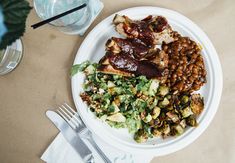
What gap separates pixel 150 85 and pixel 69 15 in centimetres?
33

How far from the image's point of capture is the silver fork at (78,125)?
3.78 feet

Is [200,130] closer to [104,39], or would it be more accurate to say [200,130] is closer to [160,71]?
[160,71]

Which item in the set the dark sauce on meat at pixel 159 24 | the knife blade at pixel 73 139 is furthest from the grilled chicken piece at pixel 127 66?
the knife blade at pixel 73 139

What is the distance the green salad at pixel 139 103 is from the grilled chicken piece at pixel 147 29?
0.13 m

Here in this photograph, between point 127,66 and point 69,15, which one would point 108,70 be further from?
point 69,15

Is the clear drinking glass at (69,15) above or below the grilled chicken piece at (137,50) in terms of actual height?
above

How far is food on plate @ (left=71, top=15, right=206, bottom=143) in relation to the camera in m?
1.13

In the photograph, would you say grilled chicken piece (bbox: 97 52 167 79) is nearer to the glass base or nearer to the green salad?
the green salad

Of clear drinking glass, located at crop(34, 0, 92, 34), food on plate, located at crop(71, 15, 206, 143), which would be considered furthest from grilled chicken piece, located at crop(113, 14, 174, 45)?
clear drinking glass, located at crop(34, 0, 92, 34)

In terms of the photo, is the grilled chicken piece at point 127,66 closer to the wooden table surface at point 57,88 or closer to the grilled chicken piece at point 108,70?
the grilled chicken piece at point 108,70

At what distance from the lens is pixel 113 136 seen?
3.76 feet

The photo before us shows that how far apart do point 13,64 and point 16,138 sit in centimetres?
25

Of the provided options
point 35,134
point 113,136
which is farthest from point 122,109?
point 35,134

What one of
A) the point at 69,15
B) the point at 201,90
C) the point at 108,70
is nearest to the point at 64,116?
the point at 108,70
